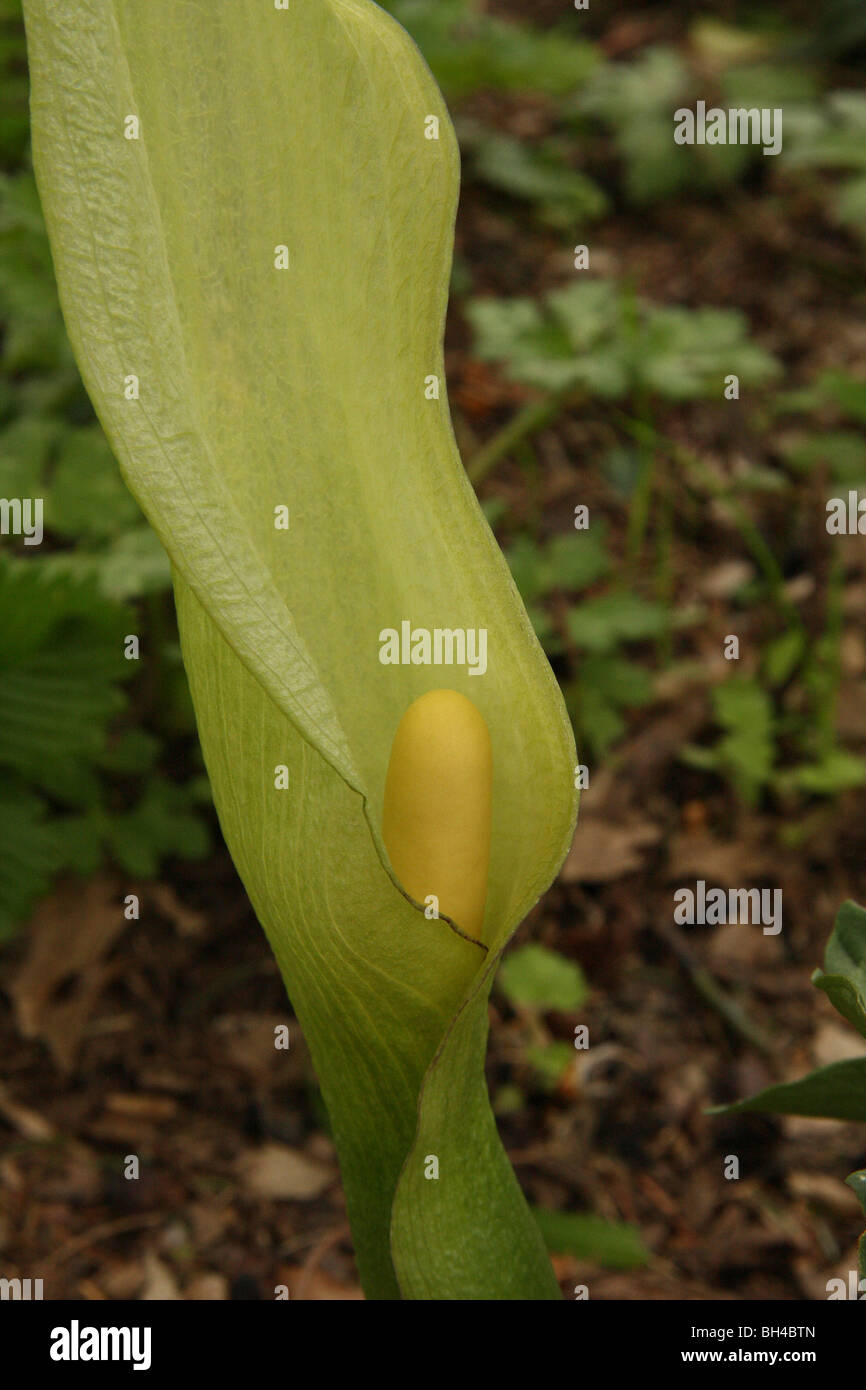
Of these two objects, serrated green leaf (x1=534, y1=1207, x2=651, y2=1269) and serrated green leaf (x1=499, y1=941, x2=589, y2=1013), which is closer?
serrated green leaf (x1=534, y1=1207, x2=651, y2=1269)

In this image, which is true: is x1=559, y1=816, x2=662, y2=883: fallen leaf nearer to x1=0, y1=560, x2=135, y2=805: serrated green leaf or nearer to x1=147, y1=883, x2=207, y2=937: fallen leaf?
x1=147, y1=883, x2=207, y2=937: fallen leaf

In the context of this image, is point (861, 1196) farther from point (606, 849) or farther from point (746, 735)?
point (746, 735)

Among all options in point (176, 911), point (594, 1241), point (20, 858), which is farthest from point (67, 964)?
point (594, 1241)

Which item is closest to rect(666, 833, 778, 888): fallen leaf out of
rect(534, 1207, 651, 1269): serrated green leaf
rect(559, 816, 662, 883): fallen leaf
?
rect(559, 816, 662, 883): fallen leaf

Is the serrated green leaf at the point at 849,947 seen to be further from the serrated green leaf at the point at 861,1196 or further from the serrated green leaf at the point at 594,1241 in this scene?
the serrated green leaf at the point at 594,1241

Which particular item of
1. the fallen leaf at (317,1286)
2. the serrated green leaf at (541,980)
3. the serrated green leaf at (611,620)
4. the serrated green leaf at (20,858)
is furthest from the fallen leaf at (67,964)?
the serrated green leaf at (611,620)
